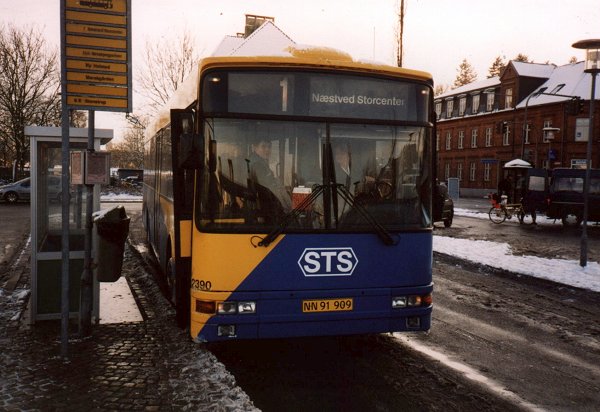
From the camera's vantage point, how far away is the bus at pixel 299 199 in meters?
5.37

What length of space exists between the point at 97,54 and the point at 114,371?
10.6 ft

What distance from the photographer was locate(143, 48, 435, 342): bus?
211 inches

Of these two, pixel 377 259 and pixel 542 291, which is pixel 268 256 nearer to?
pixel 377 259

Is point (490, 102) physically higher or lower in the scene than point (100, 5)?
higher

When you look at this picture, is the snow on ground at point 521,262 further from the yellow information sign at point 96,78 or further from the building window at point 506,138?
the building window at point 506,138

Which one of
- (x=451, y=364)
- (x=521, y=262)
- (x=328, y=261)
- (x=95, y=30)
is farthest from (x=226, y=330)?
(x=521, y=262)

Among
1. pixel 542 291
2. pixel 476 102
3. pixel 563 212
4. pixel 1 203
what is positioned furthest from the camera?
pixel 476 102

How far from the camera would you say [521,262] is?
1341 centimetres

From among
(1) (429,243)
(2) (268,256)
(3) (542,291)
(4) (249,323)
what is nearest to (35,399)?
(4) (249,323)

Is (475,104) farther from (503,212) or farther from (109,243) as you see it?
(109,243)

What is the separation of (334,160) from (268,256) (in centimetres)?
109

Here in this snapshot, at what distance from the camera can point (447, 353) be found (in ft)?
21.2

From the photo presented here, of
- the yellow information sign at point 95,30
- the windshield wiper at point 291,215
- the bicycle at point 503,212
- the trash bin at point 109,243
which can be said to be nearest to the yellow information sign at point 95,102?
the yellow information sign at point 95,30

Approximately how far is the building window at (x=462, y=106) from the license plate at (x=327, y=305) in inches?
2453
